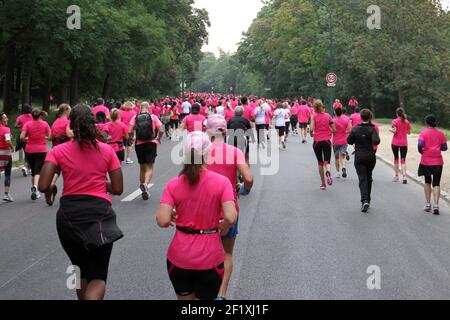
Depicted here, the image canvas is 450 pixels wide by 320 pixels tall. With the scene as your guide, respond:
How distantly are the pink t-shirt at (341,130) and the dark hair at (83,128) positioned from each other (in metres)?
10.6

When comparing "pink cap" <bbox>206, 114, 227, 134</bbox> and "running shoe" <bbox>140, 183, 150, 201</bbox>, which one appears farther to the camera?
"running shoe" <bbox>140, 183, 150, 201</bbox>

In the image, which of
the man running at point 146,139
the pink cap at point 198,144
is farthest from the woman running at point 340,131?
the pink cap at point 198,144

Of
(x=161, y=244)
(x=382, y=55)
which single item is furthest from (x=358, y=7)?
(x=161, y=244)

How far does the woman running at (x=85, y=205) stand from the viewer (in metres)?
4.75

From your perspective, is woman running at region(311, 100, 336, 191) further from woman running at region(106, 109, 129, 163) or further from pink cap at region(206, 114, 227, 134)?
pink cap at region(206, 114, 227, 134)

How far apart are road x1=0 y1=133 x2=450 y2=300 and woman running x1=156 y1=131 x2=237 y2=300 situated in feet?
5.63

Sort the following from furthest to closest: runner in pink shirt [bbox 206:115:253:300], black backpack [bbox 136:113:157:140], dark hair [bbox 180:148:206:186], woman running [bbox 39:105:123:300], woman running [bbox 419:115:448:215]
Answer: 1. black backpack [bbox 136:113:157:140]
2. woman running [bbox 419:115:448:215]
3. runner in pink shirt [bbox 206:115:253:300]
4. woman running [bbox 39:105:123:300]
5. dark hair [bbox 180:148:206:186]

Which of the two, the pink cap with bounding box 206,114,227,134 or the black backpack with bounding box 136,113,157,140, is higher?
the pink cap with bounding box 206,114,227,134

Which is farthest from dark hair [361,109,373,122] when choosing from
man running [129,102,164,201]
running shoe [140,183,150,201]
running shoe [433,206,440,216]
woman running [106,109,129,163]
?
woman running [106,109,129,163]

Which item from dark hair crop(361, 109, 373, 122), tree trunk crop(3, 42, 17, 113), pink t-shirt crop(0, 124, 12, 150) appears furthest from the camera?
tree trunk crop(3, 42, 17, 113)

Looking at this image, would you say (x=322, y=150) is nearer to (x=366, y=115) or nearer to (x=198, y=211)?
(x=366, y=115)

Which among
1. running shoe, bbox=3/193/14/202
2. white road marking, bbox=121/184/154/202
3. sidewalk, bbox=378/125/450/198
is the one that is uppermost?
sidewalk, bbox=378/125/450/198

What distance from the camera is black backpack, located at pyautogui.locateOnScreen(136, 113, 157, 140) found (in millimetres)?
12266

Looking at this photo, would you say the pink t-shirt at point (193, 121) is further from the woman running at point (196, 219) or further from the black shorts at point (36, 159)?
the woman running at point (196, 219)
